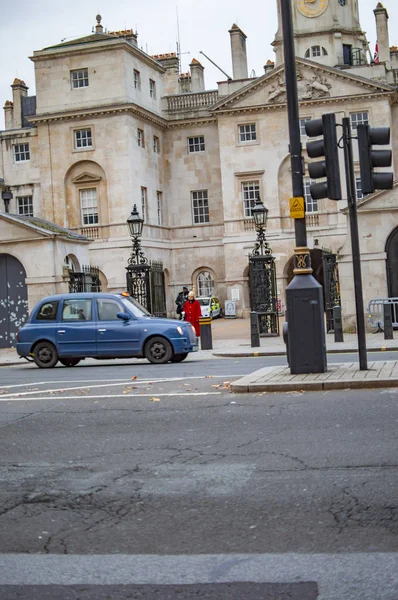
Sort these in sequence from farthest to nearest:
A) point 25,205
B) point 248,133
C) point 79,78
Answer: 1. point 25,205
2. point 248,133
3. point 79,78

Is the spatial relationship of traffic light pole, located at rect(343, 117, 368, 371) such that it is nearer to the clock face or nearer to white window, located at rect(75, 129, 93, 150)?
white window, located at rect(75, 129, 93, 150)

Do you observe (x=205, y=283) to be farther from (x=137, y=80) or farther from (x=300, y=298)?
(x=300, y=298)

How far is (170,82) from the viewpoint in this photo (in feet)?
219

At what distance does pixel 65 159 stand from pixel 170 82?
1201cm

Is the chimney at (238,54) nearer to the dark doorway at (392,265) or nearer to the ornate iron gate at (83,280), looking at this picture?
the ornate iron gate at (83,280)

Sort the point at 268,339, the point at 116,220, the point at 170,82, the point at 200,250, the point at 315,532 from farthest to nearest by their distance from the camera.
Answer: the point at 170,82 < the point at 200,250 < the point at 116,220 < the point at 268,339 < the point at 315,532

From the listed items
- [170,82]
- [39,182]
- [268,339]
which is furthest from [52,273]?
[170,82]

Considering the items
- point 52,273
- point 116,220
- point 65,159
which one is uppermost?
point 65,159

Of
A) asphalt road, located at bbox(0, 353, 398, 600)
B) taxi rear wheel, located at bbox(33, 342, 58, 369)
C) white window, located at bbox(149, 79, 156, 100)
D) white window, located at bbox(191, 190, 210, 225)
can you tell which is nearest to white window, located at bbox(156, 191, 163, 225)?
white window, located at bbox(191, 190, 210, 225)

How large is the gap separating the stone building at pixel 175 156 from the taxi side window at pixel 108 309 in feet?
110

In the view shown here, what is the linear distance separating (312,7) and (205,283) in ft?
66.0

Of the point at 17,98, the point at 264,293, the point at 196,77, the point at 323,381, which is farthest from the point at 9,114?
the point at 323,381

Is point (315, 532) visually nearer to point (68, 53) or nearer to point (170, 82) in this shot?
point (68, 53)

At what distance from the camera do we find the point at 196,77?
67.4 m
